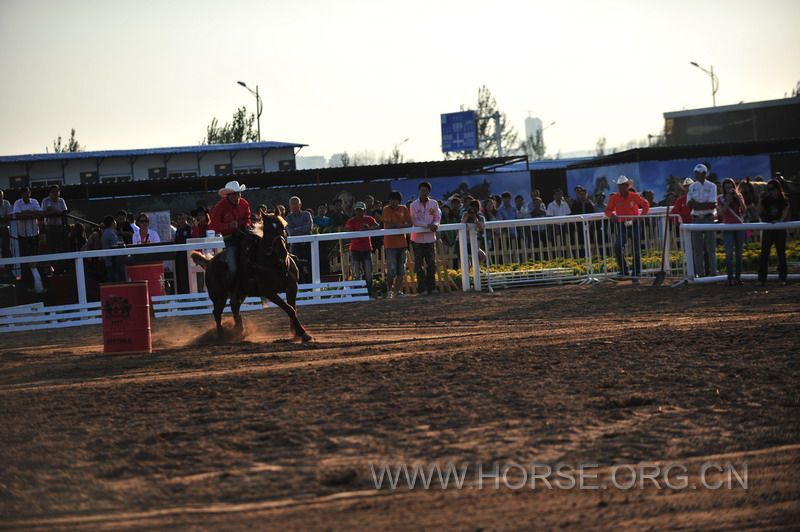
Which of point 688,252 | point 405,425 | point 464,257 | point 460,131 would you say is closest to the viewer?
point 405,425

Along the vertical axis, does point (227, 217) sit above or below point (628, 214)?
above

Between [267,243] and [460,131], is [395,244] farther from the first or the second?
[460,131]

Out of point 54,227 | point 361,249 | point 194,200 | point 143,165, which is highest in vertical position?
point 143,165

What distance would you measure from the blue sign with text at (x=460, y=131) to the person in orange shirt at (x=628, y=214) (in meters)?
66.5

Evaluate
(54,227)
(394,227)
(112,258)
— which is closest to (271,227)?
(394,227)

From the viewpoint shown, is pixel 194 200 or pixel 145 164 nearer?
pixel 194 200

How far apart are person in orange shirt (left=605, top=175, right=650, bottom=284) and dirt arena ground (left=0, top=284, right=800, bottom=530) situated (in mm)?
7641

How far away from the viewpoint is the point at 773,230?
20641 mm

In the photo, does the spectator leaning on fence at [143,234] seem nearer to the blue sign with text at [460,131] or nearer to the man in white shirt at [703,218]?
the man in white shirt at [703,218]

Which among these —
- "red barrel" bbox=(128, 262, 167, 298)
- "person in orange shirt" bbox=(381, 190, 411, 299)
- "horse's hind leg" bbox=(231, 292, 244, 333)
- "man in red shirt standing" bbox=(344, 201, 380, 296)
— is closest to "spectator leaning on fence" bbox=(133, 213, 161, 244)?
"red barrel" bbox=(128, 262, 167, 298)

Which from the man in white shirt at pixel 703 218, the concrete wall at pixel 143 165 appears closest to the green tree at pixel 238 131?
the concrete wall at pixel 143 165

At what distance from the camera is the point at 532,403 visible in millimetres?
9422

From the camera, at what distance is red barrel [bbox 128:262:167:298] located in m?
21.9

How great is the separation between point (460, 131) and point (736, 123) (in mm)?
22863
